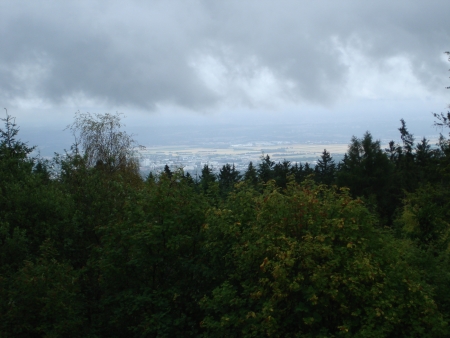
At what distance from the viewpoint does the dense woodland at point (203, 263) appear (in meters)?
7.77

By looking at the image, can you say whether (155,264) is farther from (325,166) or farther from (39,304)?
(325,166)

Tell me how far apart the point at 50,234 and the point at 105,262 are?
270cm

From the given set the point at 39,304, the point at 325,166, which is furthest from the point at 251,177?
the point at 325,166

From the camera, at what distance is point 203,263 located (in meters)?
10.7

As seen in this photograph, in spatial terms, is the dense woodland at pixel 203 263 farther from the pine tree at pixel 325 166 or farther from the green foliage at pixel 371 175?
the pine tree at pixel 325 166

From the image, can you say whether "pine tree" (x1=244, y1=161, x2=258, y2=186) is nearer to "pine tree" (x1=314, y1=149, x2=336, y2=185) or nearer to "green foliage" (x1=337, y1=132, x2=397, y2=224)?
"green foliage" (x1=337, y1=132, x2=397, y2=224)

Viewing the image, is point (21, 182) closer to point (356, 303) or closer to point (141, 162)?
point (356, 303)

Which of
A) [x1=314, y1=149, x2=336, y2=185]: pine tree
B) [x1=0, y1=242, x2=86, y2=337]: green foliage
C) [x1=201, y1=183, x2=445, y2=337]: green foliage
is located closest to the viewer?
[x1=201, y1=183, x2=445, y2=337]: green foliage

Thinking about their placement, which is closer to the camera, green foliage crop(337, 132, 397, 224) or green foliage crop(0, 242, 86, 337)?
green foliage crop(0, 242, 86, 337)

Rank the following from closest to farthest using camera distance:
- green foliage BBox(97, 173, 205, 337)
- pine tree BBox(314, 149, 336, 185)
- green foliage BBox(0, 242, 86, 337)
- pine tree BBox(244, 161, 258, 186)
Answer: green foliage BBox(0, 242, 86, 337)
green foliage BBox(97, 173, 205, 337)
pine tree BBox(244, 161, 258, 186)
pine tree BBox(314, 149, 336, 185)

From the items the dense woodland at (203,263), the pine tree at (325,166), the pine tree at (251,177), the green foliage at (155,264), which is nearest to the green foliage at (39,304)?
the dense woodland at (203,263)

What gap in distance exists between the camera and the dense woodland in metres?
7.77

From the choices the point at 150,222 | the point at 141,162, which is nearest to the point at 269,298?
the point at 150,222

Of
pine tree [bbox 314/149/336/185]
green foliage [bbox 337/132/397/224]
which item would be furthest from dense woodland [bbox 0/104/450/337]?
pine tree [bbox 314/149/336/185]
